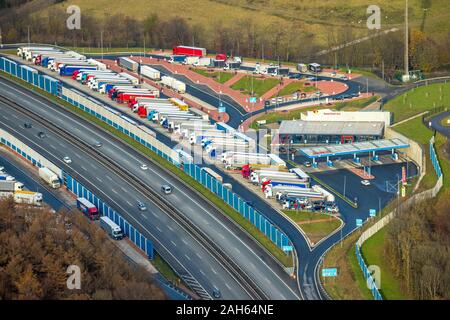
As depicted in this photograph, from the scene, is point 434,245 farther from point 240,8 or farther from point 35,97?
point 240,8

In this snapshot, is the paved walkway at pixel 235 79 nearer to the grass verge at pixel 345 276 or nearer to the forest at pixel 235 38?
the forest at pixel 235 38

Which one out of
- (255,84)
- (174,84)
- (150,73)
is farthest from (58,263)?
(255,84)

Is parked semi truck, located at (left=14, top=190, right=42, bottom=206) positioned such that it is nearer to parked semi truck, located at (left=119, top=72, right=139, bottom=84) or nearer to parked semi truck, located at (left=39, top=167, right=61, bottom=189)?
parked semi truck, located at (left=39, top=167, right=61, bottom=189)

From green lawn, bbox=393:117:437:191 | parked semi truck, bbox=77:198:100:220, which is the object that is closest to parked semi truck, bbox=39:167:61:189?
parked semi truck, bbox=77:198:100:220

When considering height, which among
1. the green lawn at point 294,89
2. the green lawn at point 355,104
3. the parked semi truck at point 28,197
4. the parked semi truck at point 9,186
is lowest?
the parked semi truck at point 28,197

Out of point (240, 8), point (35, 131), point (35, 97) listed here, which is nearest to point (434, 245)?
point (35, 131)

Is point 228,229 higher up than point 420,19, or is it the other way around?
point 420,19

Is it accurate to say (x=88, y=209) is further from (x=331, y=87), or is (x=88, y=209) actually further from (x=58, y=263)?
(x=331, y=87)

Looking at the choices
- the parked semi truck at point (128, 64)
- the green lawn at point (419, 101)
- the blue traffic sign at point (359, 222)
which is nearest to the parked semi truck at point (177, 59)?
the parked semi truck at point (128, 64)
